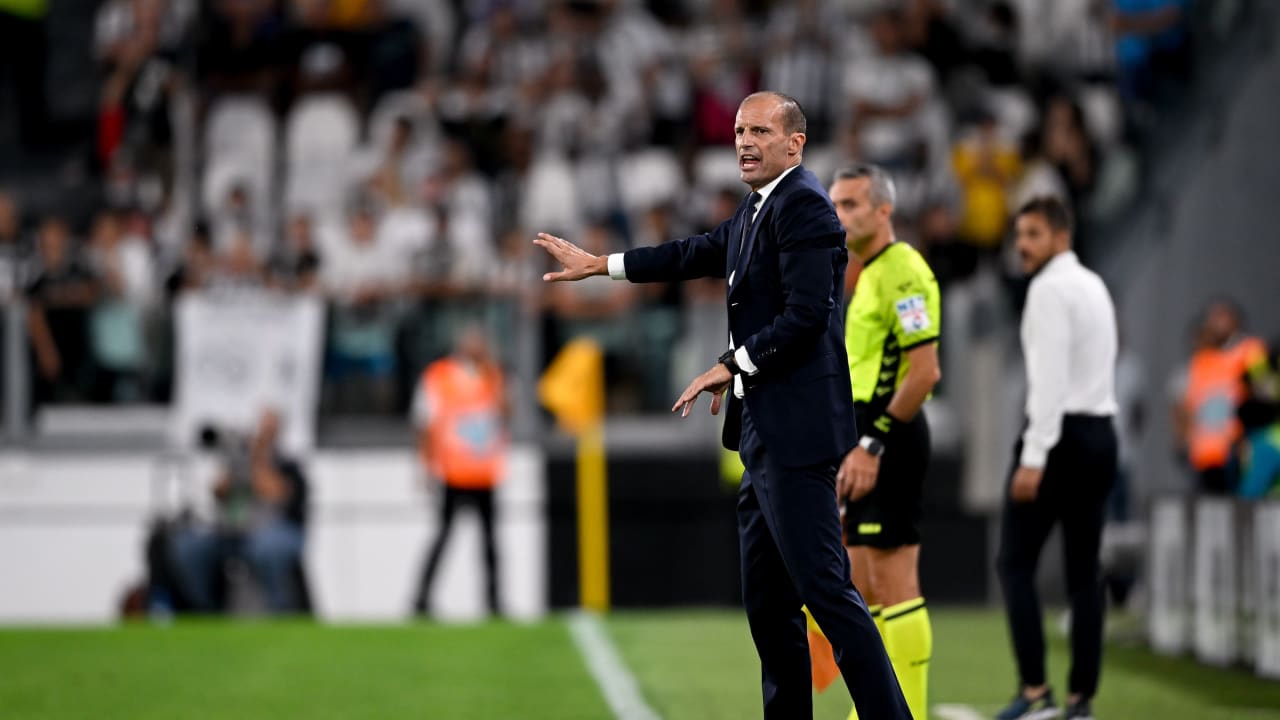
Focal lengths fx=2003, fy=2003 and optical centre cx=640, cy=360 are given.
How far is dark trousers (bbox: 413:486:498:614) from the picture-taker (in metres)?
15.8

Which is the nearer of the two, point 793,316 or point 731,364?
point 793,316

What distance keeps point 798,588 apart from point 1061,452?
259cm

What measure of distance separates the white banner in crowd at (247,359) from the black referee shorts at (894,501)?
10747 mm

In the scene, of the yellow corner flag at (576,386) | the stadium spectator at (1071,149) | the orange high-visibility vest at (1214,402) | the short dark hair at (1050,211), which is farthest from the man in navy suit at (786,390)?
the stadium spectator at (1071,149)

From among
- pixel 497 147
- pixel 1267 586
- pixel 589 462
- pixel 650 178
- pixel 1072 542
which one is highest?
pixel 497 147

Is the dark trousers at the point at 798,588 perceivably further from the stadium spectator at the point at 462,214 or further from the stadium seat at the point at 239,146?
the stadium seat at the point at 239,146

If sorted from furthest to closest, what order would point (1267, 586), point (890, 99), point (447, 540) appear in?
point (890, 99) → point (447, 540) → point (1267, 586)

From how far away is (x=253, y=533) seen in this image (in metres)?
16.6

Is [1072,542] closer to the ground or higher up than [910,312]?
closer to the ground

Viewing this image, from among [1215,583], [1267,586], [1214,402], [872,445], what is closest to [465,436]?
[1214,402]

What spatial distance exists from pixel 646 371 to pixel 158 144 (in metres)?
5.69

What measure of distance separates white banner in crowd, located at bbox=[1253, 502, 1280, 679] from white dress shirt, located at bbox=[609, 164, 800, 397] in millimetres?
5387

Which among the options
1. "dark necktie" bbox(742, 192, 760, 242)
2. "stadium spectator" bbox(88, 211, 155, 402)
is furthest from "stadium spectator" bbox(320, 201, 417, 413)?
"dark necktie" bbox(742, 192, 760, 242)

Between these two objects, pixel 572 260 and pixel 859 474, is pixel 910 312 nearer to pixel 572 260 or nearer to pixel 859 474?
pixel 859 474
